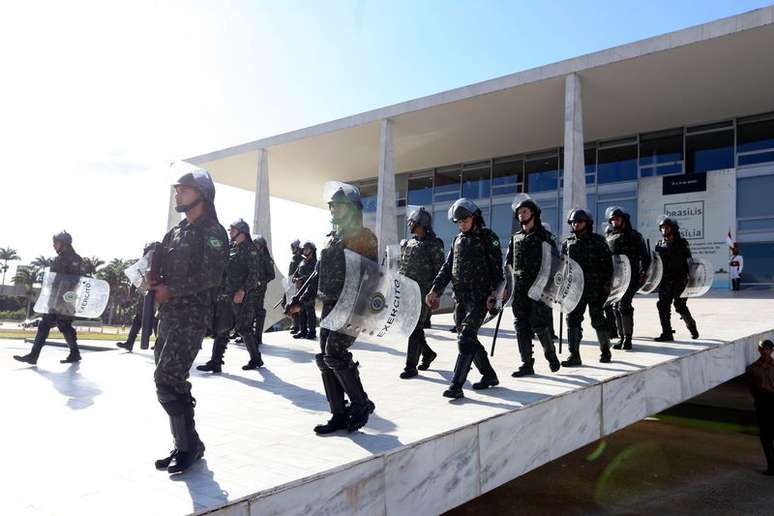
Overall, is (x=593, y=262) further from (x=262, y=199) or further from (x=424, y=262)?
(x=262, y=199)

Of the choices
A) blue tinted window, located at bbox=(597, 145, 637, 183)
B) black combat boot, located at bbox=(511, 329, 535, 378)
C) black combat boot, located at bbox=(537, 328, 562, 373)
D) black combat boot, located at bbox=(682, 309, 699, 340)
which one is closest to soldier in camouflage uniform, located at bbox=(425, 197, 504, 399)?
black combat boot, located at bbox=(511, 329, 535, 378)

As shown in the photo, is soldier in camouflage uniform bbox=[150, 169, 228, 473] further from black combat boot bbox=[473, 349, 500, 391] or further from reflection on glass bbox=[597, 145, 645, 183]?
reflection on glass bbox=[597, 145, 645, 183]

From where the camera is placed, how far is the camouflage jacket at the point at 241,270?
6746 mm

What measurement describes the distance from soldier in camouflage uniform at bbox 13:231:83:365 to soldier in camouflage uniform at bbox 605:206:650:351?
7326mm

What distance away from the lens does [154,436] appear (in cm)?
400

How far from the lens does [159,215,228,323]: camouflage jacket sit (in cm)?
324

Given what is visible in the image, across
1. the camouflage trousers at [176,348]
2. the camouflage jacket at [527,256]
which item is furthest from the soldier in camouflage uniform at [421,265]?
the camouflage trousers at [176,348]

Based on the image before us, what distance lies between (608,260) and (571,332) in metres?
0.98

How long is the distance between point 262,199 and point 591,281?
20.3m

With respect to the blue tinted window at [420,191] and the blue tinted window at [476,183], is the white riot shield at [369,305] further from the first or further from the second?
the blue tinted window at [420,191]

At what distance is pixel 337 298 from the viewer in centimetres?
374

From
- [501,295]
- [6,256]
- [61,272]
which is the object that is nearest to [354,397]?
[501,295]

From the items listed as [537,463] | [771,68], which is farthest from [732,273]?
[537,463]

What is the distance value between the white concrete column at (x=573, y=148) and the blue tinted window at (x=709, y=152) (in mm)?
5716
